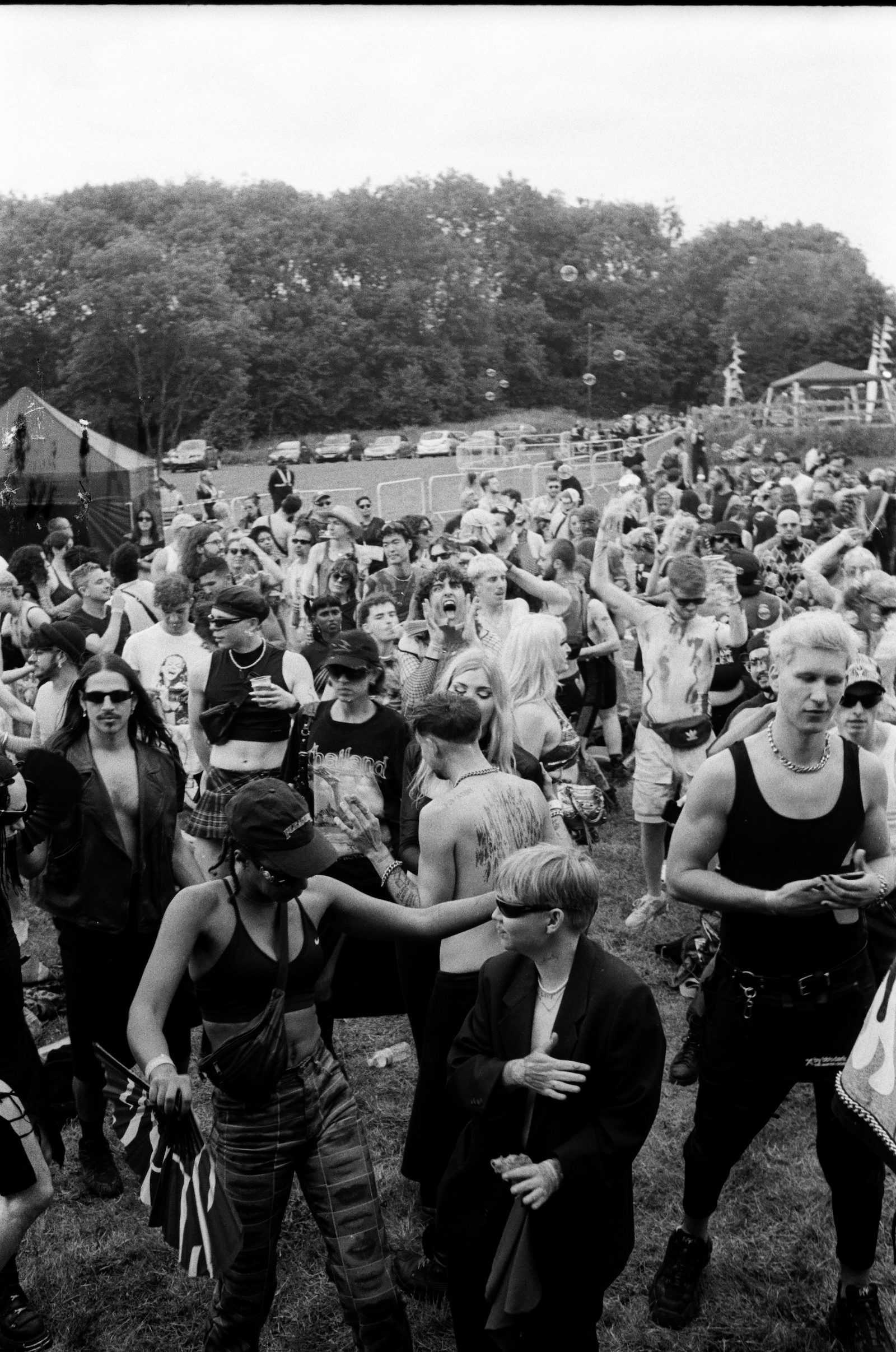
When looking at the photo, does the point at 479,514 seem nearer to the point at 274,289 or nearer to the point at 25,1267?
the point at 25,1267

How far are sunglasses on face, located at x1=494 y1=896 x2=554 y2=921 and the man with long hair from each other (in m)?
1.52

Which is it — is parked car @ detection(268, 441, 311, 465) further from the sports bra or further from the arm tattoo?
the sports bra

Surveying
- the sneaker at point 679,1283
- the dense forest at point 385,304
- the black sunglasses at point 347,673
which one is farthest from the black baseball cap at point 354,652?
the dense forest at point 385,304

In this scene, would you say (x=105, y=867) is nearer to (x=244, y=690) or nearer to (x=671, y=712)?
(x=244, y=690)

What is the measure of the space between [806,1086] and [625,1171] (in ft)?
7.56

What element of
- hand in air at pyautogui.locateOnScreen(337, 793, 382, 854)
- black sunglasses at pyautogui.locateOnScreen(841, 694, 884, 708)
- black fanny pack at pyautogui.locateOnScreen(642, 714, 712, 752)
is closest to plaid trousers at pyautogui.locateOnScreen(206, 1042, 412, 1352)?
hand in air at pyautogui.locateOnScreen(337, 793, 382, 854)

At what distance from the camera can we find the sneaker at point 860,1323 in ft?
10.5

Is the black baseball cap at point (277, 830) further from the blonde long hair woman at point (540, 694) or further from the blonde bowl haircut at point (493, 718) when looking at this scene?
the blonde long hair woman at point (540, 694)

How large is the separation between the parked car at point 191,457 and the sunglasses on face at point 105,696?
94.1 feet

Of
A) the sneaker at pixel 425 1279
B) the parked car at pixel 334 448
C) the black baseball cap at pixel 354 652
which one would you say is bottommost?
the sneaker at pixel 425 1279

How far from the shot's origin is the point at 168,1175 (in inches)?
109

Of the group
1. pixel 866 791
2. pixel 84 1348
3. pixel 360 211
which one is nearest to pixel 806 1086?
pixel 866 791

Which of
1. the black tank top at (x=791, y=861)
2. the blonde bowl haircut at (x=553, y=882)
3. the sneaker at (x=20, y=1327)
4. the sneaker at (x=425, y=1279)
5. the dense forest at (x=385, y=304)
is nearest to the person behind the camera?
the blonde bowl haircut at (x=553, y=882)

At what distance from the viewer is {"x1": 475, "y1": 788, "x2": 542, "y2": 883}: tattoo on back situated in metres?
3.37
